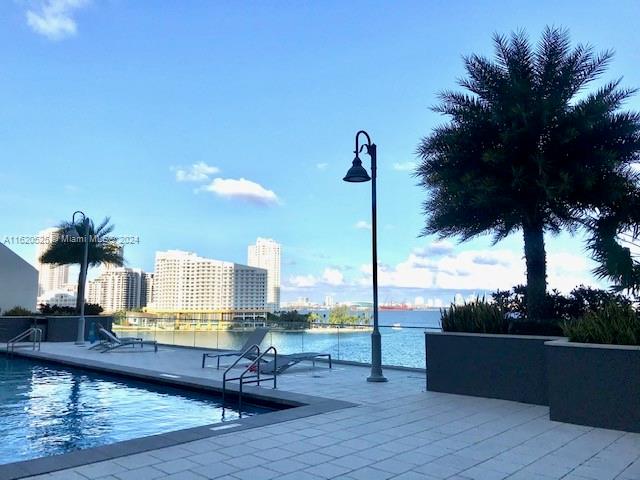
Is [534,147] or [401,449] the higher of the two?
[534,147]

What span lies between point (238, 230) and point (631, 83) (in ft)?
74.6

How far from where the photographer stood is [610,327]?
591 centimetres

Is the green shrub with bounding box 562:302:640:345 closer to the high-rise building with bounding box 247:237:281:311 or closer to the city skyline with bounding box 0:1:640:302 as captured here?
the city skyline with bounding box 0:1:640:302

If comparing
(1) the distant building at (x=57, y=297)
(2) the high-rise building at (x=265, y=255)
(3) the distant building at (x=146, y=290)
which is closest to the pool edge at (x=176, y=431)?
(1) the distant building at (x=57, y=297)

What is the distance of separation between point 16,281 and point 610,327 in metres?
28.8

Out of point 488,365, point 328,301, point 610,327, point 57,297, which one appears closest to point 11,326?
point 57,297

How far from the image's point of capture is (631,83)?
355 inches

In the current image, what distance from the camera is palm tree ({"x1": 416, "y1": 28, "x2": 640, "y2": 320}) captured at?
27.1 feet

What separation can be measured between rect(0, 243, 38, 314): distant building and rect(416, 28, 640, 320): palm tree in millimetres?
24946

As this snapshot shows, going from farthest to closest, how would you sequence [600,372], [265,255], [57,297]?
[265,255]
[57,297]
[600,372]

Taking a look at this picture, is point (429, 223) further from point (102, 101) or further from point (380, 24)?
point (102, 101)

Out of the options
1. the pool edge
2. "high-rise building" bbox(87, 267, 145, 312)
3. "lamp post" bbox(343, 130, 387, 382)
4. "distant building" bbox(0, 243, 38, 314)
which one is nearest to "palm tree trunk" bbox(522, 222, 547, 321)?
"lamp post" bbox(343, 130, 387, 382)

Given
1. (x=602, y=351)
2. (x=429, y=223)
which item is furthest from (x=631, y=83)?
(x=602, y=351)

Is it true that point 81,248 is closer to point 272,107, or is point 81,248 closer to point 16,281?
point 16,281
